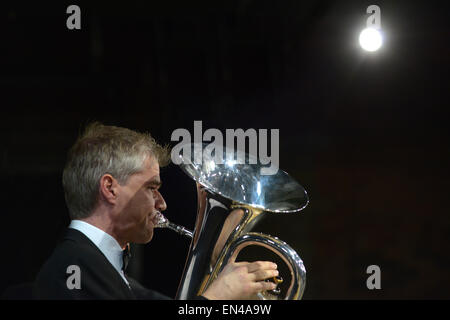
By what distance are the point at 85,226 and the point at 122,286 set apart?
0.23 m

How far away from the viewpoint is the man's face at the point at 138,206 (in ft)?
5.87

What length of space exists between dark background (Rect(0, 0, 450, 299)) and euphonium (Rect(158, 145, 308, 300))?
0.94 metres

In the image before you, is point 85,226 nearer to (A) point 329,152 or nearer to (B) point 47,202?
(B) point 47,202

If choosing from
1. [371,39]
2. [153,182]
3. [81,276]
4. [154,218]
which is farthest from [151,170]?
[371,39]

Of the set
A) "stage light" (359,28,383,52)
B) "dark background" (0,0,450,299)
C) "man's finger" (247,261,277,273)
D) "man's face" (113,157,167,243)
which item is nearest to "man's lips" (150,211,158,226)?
"man's face" (113,157,167,243)

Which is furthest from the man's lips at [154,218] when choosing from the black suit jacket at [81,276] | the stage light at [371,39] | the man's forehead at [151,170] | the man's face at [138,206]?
the stage light at [371,39]

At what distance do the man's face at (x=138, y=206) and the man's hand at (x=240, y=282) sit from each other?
316mm

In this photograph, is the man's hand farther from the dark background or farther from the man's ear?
the dark background

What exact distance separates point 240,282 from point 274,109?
190 cm

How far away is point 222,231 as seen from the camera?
1783 millimetres

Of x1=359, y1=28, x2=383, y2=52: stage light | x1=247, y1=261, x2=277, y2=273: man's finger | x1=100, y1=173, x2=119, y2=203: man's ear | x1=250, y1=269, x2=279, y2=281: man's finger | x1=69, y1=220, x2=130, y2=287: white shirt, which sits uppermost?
x1=359, y1=28, x2=383, y2=52: stage light

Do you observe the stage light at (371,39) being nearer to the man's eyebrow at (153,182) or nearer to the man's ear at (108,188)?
the man's eyebrow at (153,182)

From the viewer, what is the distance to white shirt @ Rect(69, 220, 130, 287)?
1728mm

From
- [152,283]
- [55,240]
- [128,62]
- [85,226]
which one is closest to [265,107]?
[128,62]
